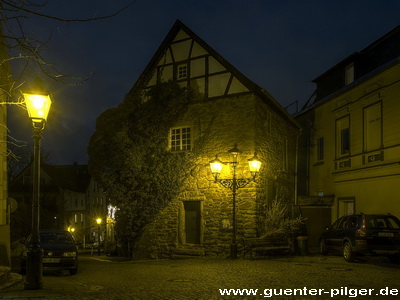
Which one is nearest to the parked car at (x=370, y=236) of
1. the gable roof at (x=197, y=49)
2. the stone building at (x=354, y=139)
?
the stone building at (x=354, y=139)

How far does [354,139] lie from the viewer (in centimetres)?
2108

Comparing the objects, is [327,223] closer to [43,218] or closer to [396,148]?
[396,148]

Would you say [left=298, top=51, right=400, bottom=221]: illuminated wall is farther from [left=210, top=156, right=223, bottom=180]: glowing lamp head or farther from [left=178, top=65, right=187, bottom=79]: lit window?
[left=178, top=65, right=187, bottom=79]: lit window

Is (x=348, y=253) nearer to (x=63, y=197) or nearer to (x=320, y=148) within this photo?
(x=320, y=148)

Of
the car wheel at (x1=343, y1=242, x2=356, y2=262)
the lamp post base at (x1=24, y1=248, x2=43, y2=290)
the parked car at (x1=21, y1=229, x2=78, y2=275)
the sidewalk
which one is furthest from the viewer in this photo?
the car wheel at (x1=343, y1=242, x2=356, y2=262)

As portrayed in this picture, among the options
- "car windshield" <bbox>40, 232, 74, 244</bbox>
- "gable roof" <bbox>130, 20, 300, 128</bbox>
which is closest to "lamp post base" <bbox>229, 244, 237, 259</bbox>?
"car windshield" <bbox>40, 232, 74, 244</bbox>

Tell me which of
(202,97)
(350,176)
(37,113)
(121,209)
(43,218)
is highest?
(202,97)

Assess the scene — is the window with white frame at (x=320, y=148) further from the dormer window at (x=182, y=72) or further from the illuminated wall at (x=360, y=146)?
the dormer window at (x=182, y=72)

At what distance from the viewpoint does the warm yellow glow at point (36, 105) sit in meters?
9.59

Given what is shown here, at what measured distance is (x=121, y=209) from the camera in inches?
846

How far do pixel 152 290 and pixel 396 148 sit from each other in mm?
11843

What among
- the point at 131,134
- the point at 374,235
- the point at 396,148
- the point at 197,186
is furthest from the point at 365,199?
the point at 131,134

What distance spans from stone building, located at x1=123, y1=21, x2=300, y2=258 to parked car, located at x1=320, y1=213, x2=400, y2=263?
419 centimetres

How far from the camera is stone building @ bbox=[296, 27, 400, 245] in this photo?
1850cm
